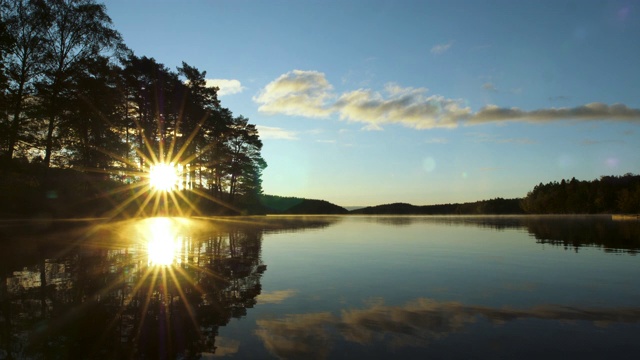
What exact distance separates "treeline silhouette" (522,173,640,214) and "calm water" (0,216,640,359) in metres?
131

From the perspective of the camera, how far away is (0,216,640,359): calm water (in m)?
5.82

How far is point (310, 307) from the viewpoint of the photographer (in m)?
8.22

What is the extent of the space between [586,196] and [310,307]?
554 feet

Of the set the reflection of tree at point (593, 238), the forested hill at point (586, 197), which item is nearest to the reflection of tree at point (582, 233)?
the reflection of tree at point (593, 238)

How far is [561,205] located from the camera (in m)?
155

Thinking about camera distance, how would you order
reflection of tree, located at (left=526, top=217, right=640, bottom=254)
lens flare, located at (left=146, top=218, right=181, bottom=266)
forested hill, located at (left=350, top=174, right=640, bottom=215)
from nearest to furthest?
lens flare, located at (left=146, top=218, right=181, bottom=266) < reflection of tree, located at (left=526, top=217, right=640, bottom=254) < forested hill, located at (left=350, top=174, right=640, bottom=215)

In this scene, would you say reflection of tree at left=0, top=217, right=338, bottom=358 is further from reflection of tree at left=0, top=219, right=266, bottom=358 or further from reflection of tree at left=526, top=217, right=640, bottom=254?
reflection of tree at left=526, top=217, right=640, bottom=254

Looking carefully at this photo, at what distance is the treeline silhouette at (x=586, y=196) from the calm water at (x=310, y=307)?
130651mm

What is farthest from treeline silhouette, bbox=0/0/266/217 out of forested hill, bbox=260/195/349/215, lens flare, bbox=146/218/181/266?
forested hill, bbox=260/195/349/215

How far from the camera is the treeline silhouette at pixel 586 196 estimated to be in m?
132

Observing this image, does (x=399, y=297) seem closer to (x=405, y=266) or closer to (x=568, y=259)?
(x=405, y=266)

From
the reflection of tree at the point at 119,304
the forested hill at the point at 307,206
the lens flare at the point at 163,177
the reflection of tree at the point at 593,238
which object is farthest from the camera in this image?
the forested hill at the point at 307,206

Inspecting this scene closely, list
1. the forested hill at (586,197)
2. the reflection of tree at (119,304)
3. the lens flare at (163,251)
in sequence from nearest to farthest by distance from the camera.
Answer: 1. the reflection of tree at (119,304)
2. the lens flare at (163,251)
3. the forested hill at (586,197)

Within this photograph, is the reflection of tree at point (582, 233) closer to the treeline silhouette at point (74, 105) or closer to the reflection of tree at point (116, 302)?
the reflection of tree at point (116, 302)
